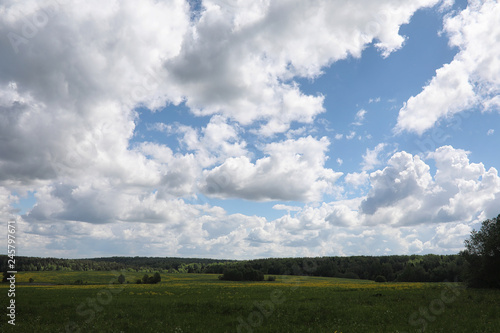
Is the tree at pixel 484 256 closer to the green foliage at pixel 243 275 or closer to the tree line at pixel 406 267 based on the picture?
the tree line at pixel 406 267

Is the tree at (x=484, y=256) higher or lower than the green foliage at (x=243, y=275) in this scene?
higher

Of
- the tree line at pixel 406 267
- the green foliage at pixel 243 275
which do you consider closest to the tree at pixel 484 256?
the tree line at pixel 406 267

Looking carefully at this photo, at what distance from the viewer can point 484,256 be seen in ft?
152

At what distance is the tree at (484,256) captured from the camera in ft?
150

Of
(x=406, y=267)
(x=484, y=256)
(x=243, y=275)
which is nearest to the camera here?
(x=484, y=256)

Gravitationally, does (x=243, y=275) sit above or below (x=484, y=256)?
below

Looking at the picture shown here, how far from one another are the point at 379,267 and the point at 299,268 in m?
35.9

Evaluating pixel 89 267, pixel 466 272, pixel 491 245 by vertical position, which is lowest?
pixel 89 267

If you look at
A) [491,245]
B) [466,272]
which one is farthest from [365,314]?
[466,272]

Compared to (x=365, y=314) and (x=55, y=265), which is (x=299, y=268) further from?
(x=55, y=265)

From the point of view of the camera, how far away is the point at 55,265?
7293 inches

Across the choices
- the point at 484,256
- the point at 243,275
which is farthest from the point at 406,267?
the point at 484,256

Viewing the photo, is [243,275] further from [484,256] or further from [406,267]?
[484,256]

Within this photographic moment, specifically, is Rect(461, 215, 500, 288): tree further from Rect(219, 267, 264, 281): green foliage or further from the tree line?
Rect(219, 267, 264, 281): green foliage
